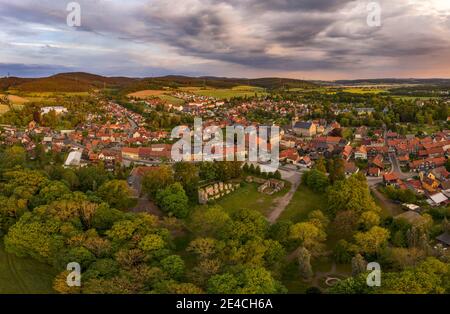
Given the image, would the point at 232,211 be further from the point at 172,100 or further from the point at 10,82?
the point at 10,82

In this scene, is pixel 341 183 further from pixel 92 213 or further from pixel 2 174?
pixel 2 174

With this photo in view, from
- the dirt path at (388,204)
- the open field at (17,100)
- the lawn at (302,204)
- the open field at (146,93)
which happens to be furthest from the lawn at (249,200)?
the open field at (146,93)

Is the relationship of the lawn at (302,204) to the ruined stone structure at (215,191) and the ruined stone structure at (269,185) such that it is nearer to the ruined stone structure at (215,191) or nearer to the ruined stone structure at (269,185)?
the ruined stone structure at (269,185)

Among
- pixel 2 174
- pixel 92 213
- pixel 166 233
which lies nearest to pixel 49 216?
pixel 92 213

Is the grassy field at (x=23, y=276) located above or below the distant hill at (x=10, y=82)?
below

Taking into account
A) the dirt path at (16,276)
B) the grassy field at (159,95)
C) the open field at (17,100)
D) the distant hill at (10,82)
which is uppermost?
the distant hill at (10,82)

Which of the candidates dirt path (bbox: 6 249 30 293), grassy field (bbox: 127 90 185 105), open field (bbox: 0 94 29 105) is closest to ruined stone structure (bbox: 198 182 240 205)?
dirt path (bbox: 6 249 30 293)

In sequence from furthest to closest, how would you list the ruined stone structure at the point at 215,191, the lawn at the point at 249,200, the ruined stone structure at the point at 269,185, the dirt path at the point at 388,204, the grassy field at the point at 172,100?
the grassy field at the point at 172,100 < the ruined stone structure at the point at 269,185 < the ruined stone structure at the point at 215,191 < the lawn at the point at 249,200 < the dirt path at the point at 388,204

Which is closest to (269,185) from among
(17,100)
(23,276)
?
(23,276)
